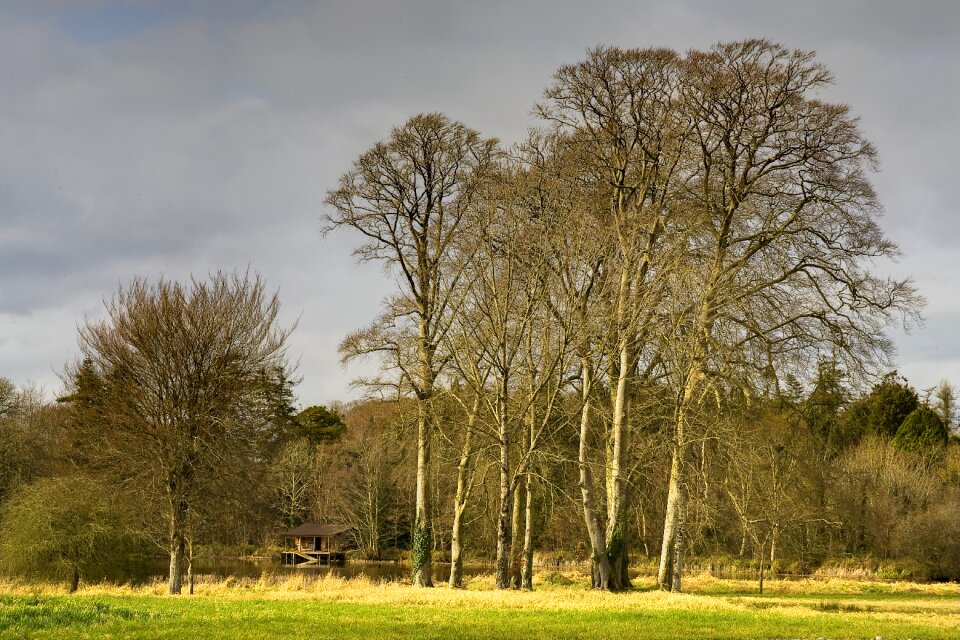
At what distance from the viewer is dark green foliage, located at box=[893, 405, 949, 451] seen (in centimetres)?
5250

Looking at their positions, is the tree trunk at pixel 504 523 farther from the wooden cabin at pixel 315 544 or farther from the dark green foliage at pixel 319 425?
the dark green foliage at pixel 319 425

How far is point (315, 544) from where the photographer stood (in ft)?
196

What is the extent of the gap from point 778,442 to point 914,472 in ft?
60.3

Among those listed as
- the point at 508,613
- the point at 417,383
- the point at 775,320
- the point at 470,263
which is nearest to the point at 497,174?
the point at 470,263

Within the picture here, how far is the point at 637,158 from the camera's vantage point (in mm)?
23406

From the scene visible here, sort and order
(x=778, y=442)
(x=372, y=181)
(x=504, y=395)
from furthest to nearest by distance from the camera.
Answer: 1. (x=778, y=442)
2. (x=372, y=181)
3. (x=504, y=395)

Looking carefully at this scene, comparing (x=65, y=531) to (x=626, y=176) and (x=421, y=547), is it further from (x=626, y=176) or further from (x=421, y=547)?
(x=626, y=176)

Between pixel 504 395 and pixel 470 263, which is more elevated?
pixel 470 263

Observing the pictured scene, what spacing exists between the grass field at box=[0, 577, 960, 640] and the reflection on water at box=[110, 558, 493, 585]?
25.8 ft

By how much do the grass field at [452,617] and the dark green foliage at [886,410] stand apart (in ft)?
128

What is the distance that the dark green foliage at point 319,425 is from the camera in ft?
227

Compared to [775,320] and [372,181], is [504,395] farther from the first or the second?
[372,181]

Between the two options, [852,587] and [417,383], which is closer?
[417,383]

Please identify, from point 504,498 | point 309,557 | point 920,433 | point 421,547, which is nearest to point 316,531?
point 309,557
